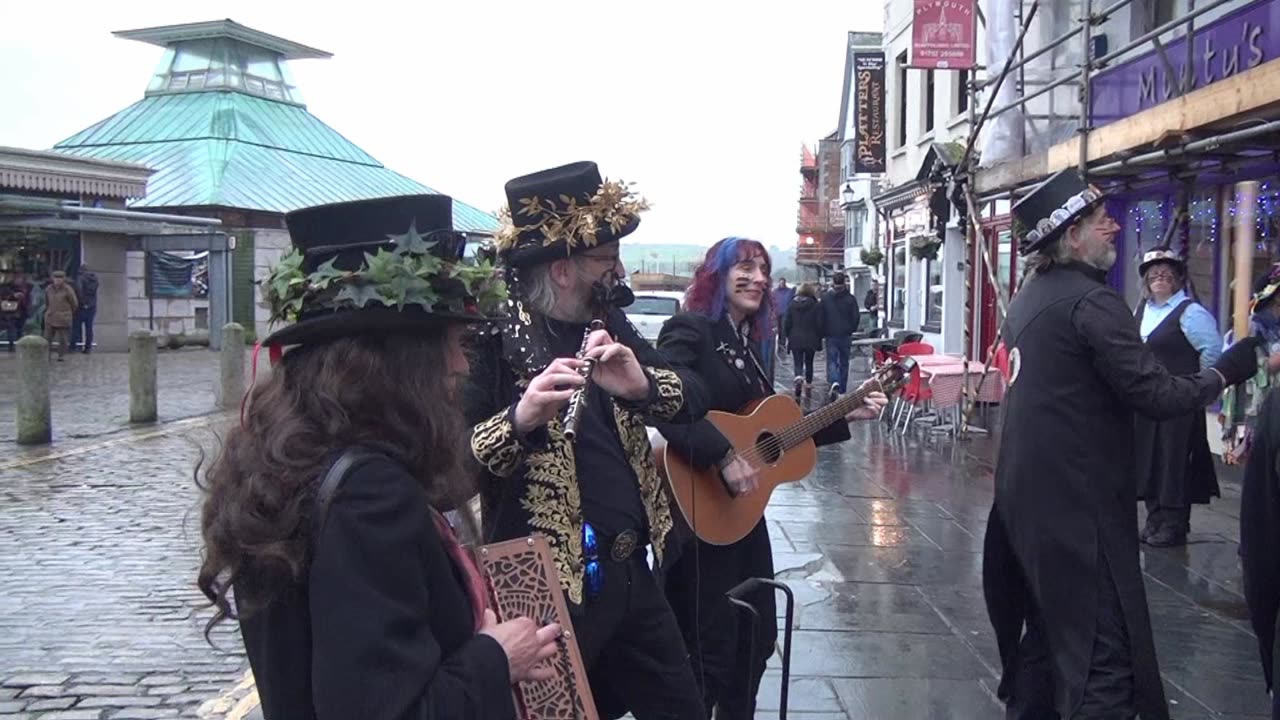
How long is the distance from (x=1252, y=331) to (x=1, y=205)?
1896 cm

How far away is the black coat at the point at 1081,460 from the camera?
3.71 metres

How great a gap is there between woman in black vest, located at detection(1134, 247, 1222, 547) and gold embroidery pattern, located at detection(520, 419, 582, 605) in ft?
17.6

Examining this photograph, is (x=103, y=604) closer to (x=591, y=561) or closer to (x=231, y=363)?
(x=591, y=561)

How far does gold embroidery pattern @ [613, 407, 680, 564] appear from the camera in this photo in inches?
123

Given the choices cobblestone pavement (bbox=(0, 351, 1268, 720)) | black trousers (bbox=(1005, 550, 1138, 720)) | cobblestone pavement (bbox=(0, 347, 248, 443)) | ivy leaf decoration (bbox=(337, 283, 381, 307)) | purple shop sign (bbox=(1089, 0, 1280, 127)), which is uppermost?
purple shop sign (bbox=(1089, 0, 1280, 127))

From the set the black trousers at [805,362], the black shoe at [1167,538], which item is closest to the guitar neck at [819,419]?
the black shoe at [1167,538]

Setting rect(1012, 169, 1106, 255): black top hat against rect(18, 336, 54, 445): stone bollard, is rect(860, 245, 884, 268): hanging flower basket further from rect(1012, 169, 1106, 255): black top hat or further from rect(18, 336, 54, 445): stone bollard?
rect(1012, 169, 1106, 255): black top hat

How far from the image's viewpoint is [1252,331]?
15.1ft

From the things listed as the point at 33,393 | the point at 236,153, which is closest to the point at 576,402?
the point at 33,393

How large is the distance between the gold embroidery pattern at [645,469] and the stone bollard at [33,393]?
370 inches

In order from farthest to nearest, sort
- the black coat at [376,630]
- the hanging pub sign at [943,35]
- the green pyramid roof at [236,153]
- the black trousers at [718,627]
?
the green pyramid roof at [236,153], the hanging pub sign at [943,35], the black trousers at [718,627], the black coat at [376,630]

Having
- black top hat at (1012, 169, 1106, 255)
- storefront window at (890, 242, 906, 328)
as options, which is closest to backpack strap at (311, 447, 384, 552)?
black top hat at (1012, 169, 1106, 255)

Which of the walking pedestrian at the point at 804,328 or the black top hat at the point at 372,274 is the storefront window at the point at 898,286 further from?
the black top hat at the point at 372,274

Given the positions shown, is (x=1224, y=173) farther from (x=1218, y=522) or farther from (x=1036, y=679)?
(x=1036, y=679)
